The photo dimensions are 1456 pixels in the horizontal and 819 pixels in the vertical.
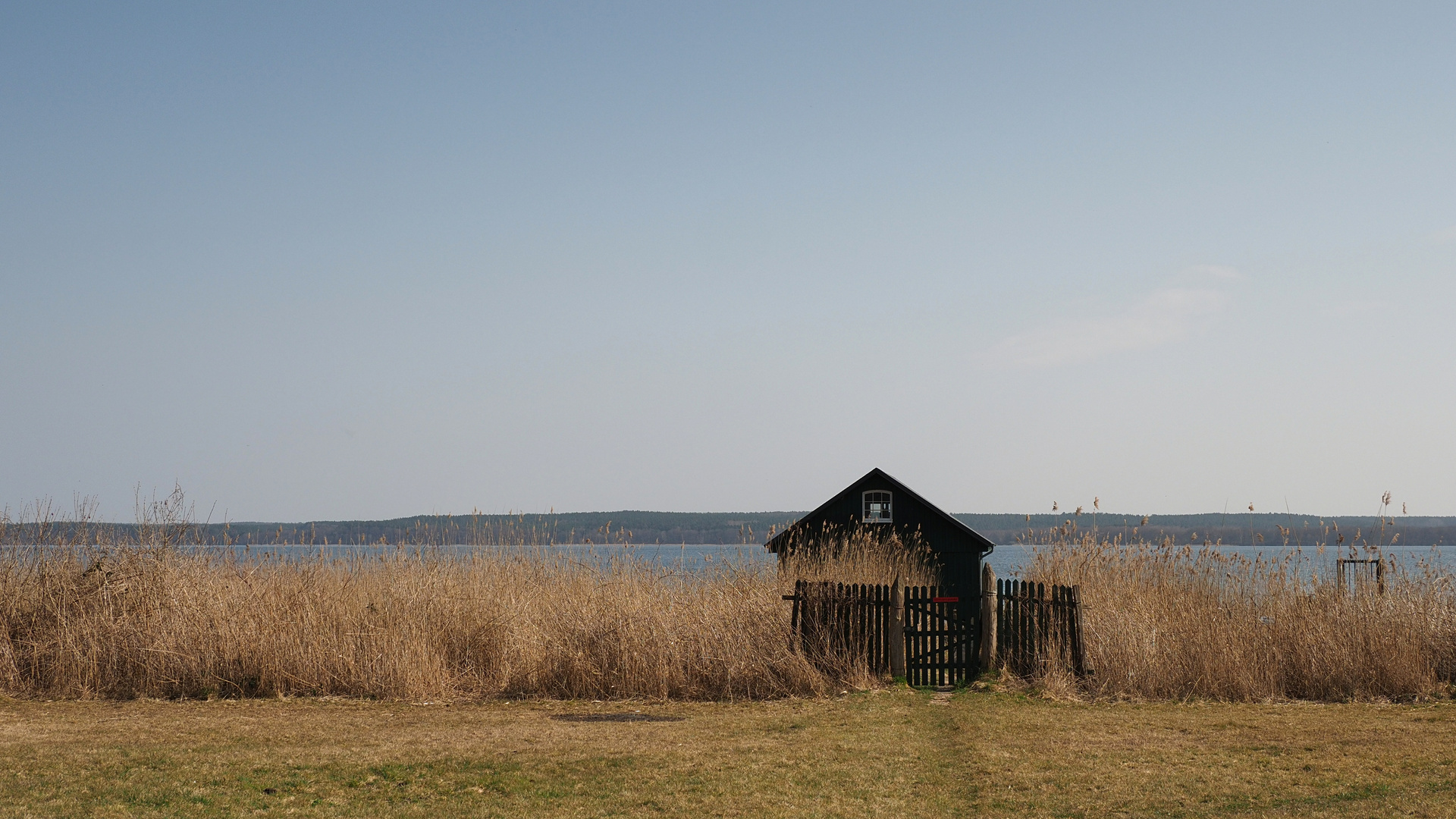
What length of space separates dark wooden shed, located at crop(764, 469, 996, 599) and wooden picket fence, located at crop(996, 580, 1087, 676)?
1371cm

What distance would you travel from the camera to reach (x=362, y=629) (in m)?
12.9

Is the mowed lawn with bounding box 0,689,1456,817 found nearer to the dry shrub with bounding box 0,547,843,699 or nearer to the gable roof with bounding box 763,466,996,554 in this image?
the dry shrub with bounding box 0,547,843,699

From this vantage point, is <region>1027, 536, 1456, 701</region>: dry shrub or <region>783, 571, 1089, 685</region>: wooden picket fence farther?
<region>783, 571, 1089, 685</region>: wooden picket fence

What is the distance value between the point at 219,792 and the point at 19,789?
4.38ft

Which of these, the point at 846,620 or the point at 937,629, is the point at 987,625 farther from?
the point at 846,620

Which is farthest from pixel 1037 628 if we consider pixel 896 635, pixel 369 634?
pixel 369 634

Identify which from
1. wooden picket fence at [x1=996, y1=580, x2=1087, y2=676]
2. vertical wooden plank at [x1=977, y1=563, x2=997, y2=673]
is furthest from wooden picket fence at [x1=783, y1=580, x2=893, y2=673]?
wooden picket fence at [x1=996, y1=580, x2=1087, y2=676]

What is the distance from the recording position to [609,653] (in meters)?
→ 12.7

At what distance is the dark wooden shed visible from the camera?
27344 millimetres

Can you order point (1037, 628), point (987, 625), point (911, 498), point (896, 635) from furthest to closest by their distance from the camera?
point (911, 498)
point (987, 625)
point (1037, 628)
point (896, 635)

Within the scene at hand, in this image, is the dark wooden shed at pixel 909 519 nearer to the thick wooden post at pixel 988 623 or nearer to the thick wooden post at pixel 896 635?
the thick wooden post at pixel 988 623

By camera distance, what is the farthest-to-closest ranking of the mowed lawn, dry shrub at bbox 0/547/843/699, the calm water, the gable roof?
the gable roof, the calm water, dry shrub at bbox 0/547/843/699, the mowed lawn

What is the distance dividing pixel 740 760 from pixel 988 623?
5.80 meters

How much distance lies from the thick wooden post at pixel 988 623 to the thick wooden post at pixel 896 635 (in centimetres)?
119
